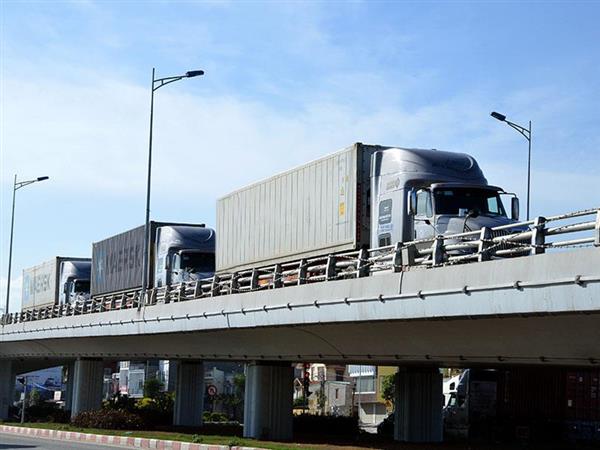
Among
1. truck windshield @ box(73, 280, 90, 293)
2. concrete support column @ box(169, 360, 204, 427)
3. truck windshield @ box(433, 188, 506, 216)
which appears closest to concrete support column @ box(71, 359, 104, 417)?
concrete support column @ box(169, 360, 204, 427)

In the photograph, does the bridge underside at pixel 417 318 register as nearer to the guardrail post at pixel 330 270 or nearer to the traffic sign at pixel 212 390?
the guardrail post at pixel 330 270

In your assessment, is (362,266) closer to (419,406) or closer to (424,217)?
(424,217)

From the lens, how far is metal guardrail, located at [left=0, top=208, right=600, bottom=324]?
55.6 ft

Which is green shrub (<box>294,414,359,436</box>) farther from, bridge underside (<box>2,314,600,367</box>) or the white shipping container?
the white shipping container

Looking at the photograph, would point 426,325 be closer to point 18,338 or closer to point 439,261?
point 439,261

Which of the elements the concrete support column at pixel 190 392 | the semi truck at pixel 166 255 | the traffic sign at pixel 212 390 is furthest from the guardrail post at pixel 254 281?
the traffic sign at pixel 212 390

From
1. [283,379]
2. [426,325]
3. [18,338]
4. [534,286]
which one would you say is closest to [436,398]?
[283,379]

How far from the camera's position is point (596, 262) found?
1541cm

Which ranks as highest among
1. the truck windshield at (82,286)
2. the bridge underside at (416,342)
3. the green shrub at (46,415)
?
the truck windshield at (82,286)

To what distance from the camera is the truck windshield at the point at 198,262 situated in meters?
38.4

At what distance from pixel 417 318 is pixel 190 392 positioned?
29.7 metres

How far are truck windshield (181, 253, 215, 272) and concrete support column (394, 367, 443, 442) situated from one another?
927 centimetres

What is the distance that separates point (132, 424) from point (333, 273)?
864 inches

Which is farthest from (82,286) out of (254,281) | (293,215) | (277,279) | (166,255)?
(277,279)
